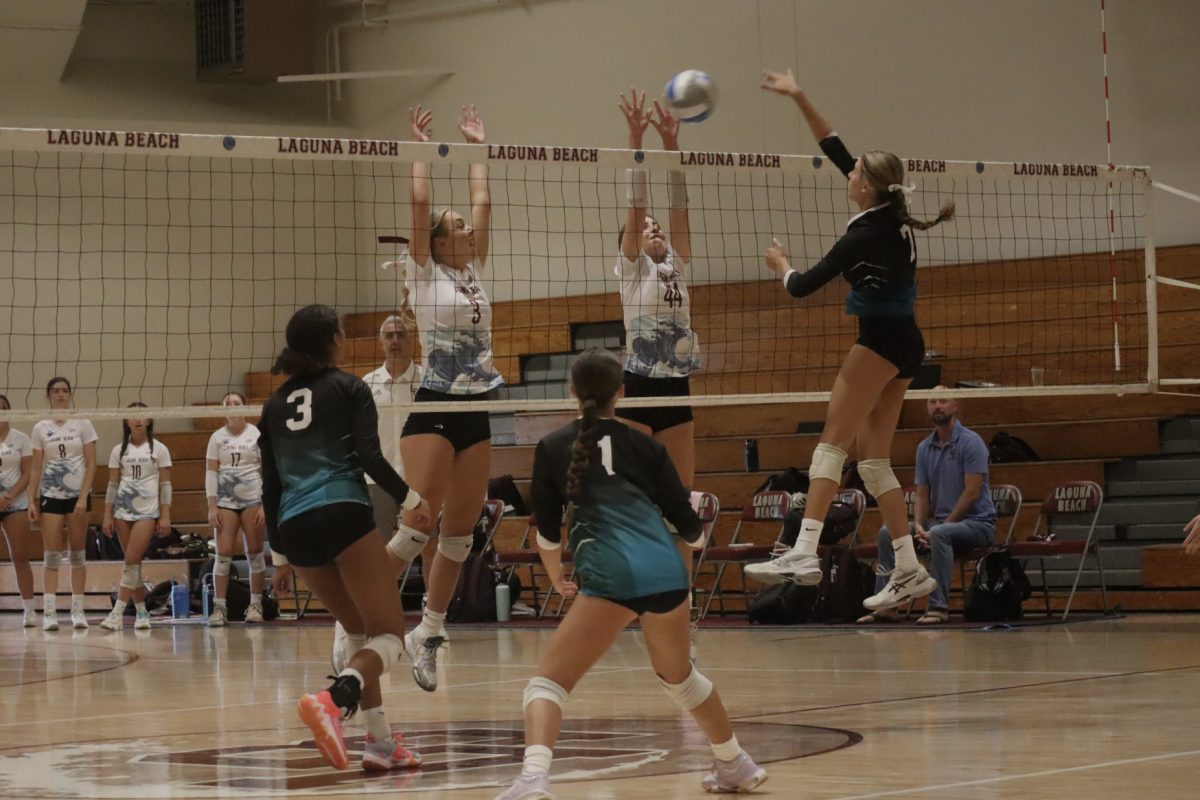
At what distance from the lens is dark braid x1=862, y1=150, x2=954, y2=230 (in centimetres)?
745

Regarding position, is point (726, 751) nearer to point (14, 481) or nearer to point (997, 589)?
point (997, 589)

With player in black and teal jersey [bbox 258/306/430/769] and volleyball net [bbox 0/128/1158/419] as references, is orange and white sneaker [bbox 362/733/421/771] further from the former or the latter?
volleyball net [bbox 0/128/1158/419]

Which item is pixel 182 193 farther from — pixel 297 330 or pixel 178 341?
pixel 297 330

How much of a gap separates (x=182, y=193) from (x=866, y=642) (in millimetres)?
12096

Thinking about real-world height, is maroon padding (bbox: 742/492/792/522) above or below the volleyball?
below

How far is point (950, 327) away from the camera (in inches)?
639

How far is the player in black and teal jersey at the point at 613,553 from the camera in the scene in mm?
5074

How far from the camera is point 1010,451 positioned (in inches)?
572

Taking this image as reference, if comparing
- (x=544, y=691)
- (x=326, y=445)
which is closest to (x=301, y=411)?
(x=326, y=445)

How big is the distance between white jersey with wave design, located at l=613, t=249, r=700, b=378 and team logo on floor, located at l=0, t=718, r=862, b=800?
1878mm

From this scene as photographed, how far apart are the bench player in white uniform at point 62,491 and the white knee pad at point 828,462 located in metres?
8.94

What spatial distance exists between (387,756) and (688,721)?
5.56 ft

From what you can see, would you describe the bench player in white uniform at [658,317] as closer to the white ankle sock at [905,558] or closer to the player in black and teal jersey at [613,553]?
the white ankle sock at [905,558]

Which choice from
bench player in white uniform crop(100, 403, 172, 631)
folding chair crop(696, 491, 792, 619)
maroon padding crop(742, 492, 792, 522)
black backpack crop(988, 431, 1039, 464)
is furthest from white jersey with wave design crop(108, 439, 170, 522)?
black backpack crop(988, 431, 1039, 464)
